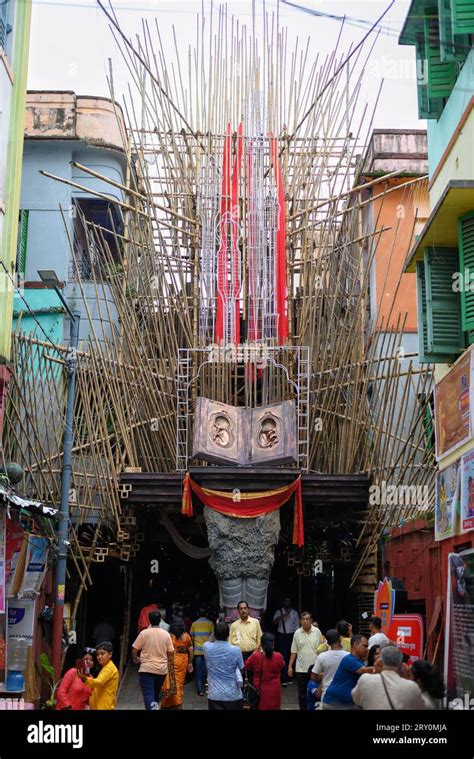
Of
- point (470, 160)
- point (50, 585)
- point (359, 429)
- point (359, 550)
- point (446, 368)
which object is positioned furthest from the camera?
point (359, 550)

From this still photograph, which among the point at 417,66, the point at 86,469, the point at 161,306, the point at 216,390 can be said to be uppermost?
the point at 417,66

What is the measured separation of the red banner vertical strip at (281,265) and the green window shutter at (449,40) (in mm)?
6115

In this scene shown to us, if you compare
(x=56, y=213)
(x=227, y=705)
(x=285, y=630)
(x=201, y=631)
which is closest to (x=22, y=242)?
(x=56, y=213)

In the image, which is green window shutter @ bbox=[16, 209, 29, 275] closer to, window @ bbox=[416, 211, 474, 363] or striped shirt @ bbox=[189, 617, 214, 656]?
striped shirt @ bbox=[189, 617, 214, 656]

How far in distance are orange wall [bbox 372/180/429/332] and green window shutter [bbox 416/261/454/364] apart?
6225 millimetres

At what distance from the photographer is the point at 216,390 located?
14.4 meters

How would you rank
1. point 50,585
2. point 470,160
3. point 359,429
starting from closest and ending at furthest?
point 470,160, point 50,585, point 359,429

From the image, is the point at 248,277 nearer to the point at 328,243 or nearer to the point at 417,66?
the point at 328,243

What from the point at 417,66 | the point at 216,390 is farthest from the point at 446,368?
the point at 216,390

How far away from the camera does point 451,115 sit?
30.1 feet

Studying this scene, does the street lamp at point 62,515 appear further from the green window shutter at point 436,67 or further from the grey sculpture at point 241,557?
the green window shutter at point 436,67

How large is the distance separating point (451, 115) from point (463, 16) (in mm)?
1239

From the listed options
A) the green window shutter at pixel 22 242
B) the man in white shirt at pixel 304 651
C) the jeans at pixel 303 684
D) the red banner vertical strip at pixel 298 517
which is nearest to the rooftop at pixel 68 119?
the green window shutter at pixel 22 242

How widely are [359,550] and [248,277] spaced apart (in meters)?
4.19
